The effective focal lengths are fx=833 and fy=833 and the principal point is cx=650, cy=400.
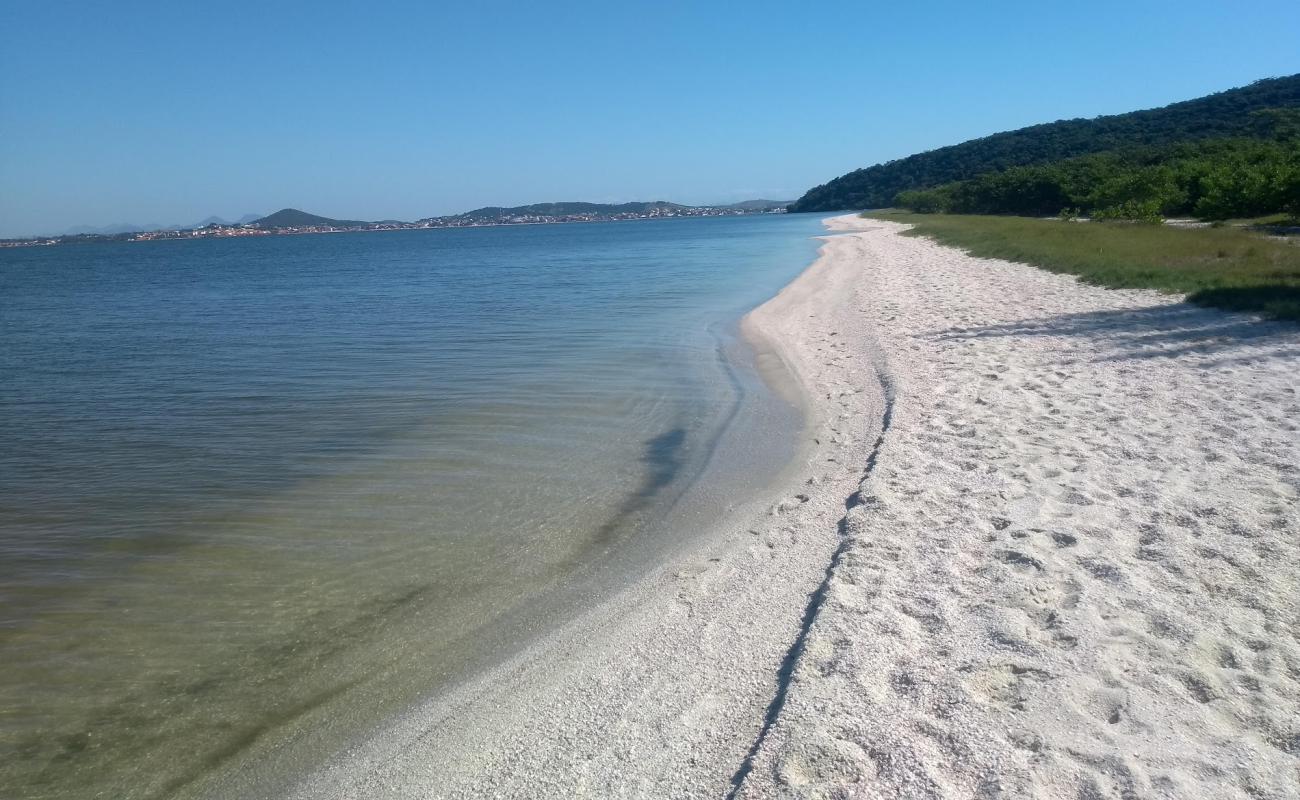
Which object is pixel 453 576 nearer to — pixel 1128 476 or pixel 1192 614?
pixel 1192 614

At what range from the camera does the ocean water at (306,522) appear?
15.2ft

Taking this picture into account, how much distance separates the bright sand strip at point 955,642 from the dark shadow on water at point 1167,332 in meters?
2.04

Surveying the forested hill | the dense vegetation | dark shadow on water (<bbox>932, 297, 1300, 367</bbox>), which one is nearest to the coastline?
dark shadow on water (<bbox>932, 297, 1300, 367</bbox>)

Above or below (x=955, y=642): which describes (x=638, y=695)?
below

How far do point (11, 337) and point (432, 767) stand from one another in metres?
25.3

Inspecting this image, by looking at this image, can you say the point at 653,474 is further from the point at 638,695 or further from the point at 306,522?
the point at 638,695

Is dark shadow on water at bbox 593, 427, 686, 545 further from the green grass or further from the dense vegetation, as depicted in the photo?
the dense vegetation

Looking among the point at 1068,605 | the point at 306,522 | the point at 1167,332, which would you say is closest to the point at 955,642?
the point at 1068,605

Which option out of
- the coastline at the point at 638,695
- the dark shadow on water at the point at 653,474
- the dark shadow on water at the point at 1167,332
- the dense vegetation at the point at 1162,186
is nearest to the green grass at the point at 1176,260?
the dark shadow on water at the point at 1167,332

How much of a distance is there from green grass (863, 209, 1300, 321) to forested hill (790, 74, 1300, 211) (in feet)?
186

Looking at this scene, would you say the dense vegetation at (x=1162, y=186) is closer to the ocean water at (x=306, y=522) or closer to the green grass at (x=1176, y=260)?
the green grass at (x=1176, y=260)

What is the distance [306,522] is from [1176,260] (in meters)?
20.7

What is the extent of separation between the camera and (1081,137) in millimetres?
122688

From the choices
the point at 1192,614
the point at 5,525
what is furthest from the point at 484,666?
the point at 5,525
